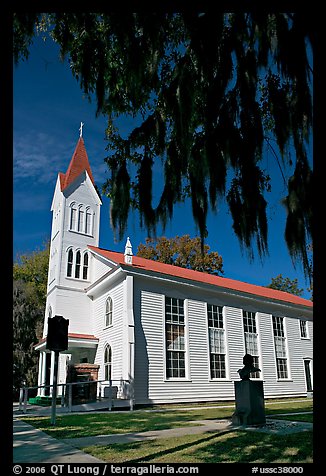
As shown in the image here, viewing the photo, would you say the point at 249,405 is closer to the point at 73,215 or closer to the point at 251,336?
the point at 251,336

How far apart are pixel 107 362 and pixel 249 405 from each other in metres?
10.2

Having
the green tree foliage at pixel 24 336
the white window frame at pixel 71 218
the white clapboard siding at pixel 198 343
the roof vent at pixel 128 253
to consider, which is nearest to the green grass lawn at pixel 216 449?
the roof vent at pixel 128 253

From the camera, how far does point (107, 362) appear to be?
679 inches

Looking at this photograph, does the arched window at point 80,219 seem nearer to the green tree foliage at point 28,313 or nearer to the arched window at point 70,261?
the arched window at point 70,261

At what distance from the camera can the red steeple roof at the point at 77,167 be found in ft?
73.3

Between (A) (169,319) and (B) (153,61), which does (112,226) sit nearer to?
(B) (153,61)

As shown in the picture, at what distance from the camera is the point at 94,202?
22.6 meters

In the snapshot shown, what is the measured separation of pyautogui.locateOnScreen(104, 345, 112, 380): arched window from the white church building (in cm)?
4

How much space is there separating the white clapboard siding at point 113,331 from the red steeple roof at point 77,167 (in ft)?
23.2

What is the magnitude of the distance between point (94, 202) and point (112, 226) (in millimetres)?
18950

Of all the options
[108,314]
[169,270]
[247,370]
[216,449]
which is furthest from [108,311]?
[216,449]
